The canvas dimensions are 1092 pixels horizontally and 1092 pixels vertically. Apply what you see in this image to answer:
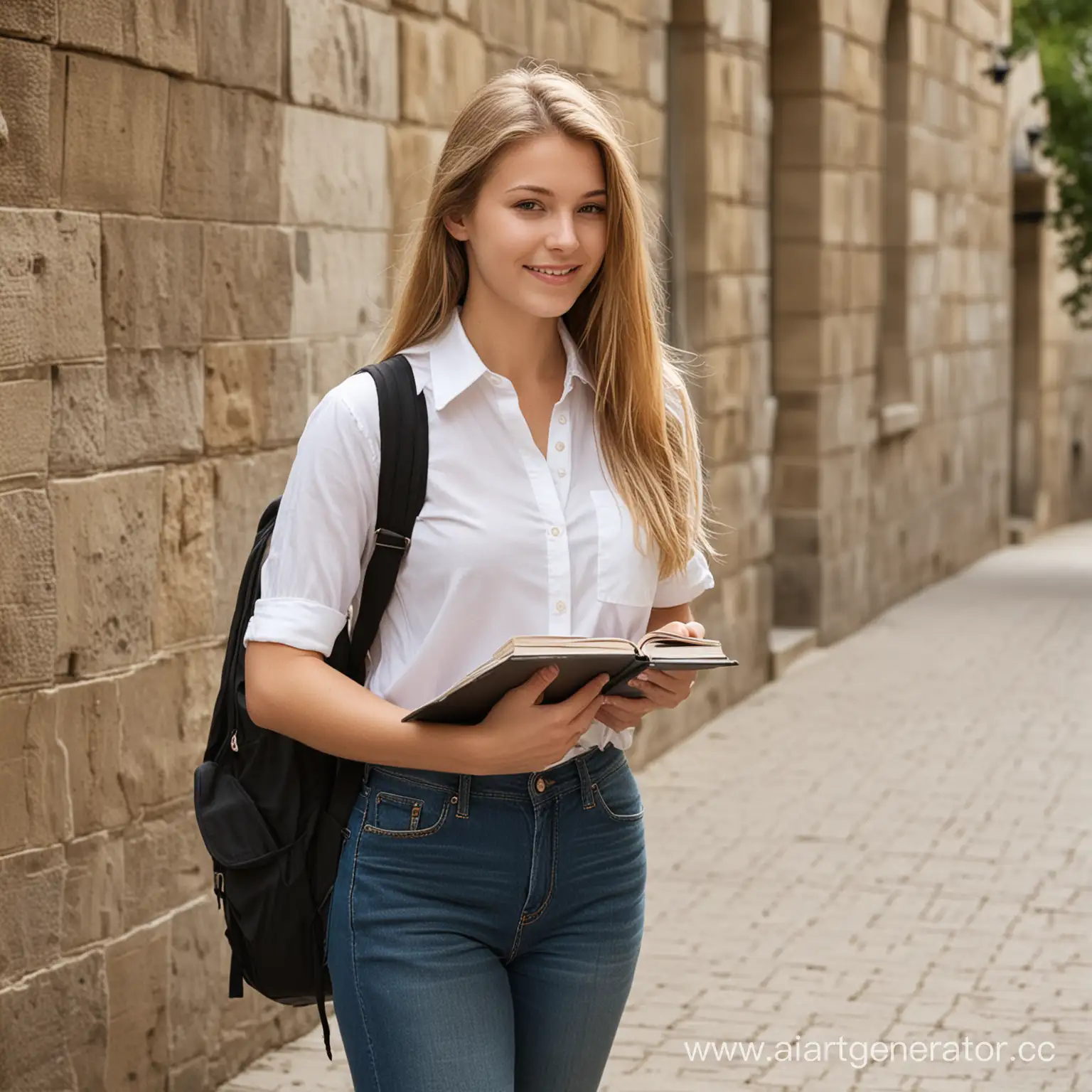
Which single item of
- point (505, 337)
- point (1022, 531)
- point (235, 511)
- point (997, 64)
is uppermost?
point (997, 64)

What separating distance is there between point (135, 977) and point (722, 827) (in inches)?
134

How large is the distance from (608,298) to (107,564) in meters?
1.92

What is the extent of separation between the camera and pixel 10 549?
389cm

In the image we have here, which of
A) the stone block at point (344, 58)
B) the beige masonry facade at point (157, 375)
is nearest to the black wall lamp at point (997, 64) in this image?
the beige masonry facade at point (157, 375)

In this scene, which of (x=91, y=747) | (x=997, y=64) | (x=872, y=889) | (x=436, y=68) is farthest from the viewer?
(x=997, y=64)

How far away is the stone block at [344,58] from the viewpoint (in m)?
5.13

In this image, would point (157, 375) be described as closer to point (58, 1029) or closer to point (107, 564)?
point (107, 564)

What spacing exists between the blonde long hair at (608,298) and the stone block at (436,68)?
311cm

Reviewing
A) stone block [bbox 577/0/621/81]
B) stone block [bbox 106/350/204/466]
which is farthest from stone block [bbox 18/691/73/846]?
stone block [bbox 577/0/621/81]

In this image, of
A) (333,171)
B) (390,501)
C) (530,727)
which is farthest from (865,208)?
(530,727)

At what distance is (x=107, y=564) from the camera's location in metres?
4.25

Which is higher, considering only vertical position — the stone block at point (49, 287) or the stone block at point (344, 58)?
the stone block at point (344, 58)

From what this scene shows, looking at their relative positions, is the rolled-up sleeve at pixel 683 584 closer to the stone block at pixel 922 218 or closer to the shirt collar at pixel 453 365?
the shirt collar at pixel 453 365

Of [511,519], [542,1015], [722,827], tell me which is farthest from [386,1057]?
[722,827]
